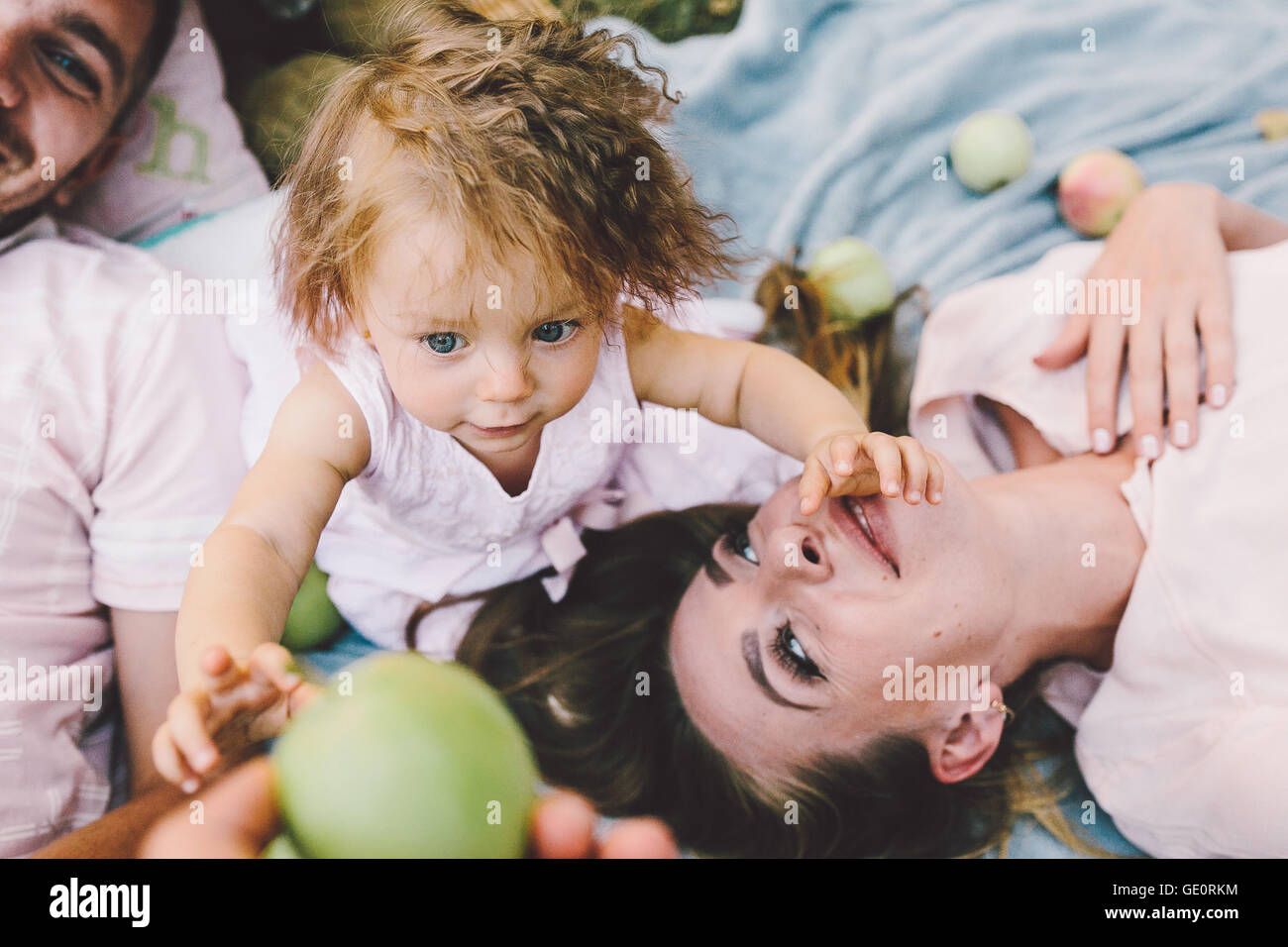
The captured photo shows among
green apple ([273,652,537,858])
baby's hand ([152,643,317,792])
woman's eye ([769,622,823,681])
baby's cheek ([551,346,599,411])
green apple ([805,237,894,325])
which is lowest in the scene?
green apple ([273,652,537,858])

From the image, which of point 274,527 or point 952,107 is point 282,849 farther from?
point 952,107

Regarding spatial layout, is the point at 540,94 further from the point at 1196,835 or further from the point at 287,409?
the point at 1196,835

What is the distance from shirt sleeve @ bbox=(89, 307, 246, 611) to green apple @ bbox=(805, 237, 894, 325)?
477 millimetres

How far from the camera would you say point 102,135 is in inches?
27.8

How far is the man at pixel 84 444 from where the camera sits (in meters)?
0.62

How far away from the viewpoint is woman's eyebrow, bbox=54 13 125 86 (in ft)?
2.13

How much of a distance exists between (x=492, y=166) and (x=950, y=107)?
50 centimetres

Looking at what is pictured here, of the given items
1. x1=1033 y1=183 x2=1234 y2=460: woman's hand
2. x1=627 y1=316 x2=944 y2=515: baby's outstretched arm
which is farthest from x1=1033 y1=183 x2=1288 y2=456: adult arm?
x1=627 y1=316 x2=944 y2=515: baby's outstretched arm

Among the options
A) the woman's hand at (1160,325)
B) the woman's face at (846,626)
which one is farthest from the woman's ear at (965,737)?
the woman's hand at (1160,325)

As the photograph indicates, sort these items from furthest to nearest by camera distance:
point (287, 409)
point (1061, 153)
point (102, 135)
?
point (1061, 153)
point (102, 135)
point (287, 409)

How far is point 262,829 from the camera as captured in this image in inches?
21.4

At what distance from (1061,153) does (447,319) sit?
0.60 m

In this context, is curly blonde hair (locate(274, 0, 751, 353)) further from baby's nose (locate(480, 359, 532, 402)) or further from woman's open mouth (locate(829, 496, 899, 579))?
woman's open mouth (locate(829, 496, 899, 579))
